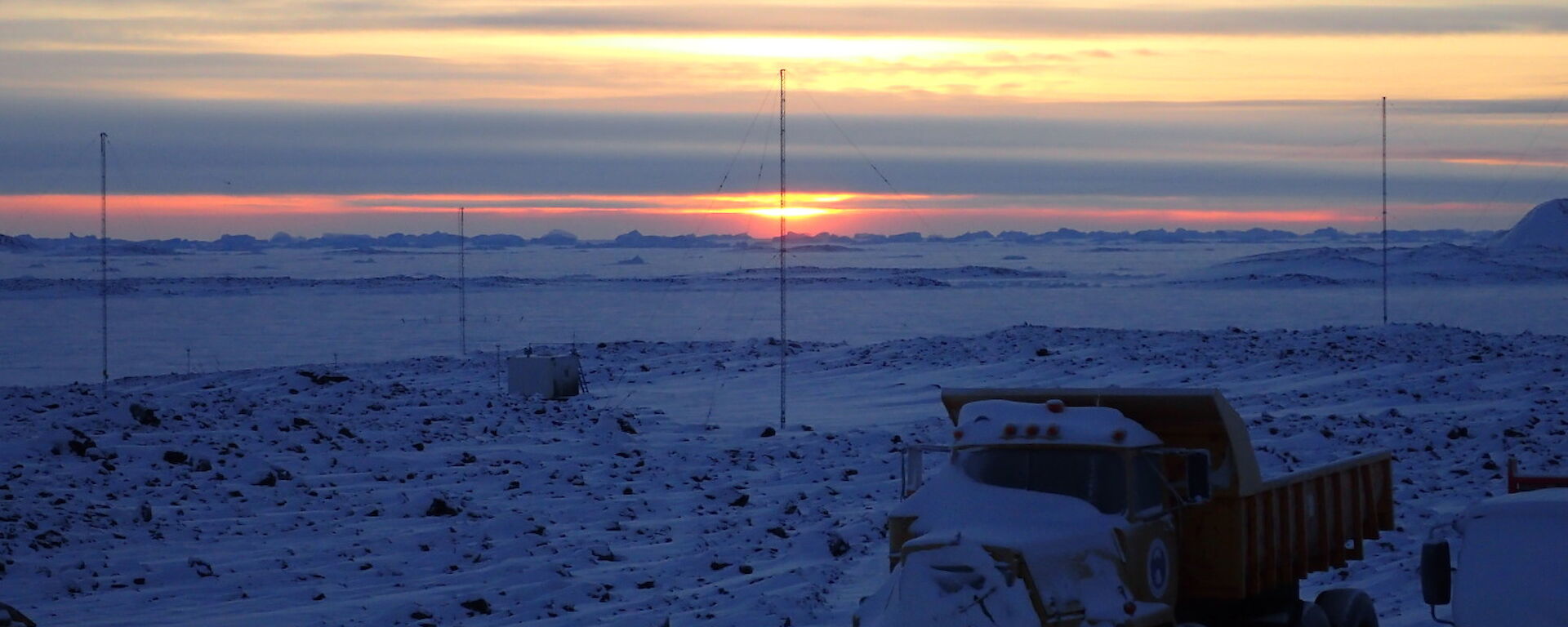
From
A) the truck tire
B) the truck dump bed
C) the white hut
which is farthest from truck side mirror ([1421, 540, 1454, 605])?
the white hut

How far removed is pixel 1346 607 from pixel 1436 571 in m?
2.36

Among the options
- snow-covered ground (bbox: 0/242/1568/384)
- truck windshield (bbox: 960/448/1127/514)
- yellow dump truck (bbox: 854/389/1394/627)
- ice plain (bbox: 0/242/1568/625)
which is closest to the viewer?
yellow dump truck (bbox: 854/389/1394/627)

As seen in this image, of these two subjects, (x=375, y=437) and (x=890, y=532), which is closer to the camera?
(x=890, y=532)

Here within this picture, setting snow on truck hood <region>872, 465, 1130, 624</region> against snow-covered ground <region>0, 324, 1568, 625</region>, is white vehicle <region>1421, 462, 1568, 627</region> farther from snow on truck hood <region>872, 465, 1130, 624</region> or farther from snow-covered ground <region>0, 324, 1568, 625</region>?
snow-covered ground <region>0, 324, 1568, 625</region>

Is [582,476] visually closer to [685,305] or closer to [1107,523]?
[1107,523]

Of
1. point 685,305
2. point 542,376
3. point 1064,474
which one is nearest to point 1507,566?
point 1064,474

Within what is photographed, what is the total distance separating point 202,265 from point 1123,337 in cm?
13703

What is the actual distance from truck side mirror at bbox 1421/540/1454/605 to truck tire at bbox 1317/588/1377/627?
226 cm

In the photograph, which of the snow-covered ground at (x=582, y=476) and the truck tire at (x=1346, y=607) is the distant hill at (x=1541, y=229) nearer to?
the snow-covered ground at (x=582, y=476)

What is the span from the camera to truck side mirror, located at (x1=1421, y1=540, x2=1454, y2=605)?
28.7 ft

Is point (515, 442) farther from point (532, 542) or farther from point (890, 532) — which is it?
point (890, 532)

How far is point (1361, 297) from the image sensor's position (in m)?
69.1

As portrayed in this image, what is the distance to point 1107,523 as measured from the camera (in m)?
9.05

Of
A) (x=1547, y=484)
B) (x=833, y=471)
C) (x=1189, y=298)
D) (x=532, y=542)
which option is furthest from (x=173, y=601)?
(x=1189, y=298)
